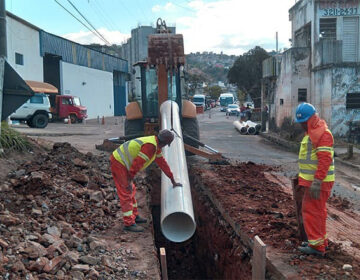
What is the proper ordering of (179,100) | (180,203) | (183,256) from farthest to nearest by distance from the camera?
(179,100) → (183,256) → (180,203)

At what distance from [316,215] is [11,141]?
5971 mm

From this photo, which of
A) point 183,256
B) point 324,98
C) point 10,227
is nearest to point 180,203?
point 10,227

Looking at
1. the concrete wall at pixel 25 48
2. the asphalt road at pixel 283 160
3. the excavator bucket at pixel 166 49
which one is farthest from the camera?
the concrete wall at pixel 25 48

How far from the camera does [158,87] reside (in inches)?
395

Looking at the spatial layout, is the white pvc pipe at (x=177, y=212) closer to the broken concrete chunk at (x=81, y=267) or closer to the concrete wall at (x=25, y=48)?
the broken concrete chunk at (x=81, y=267)

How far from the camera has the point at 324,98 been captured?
1823cm

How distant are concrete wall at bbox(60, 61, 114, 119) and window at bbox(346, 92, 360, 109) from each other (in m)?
22.7

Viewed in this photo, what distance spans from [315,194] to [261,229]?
1.61 metres

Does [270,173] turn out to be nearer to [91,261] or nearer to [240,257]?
[240,257]

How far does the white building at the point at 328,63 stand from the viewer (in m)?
17.7

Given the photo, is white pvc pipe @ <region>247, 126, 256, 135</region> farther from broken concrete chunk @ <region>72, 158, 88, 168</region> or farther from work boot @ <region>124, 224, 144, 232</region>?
work boot @ <region>124, 224, 144, 232</region>

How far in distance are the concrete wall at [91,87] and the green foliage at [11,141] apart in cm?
2565

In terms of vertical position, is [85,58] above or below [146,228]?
above

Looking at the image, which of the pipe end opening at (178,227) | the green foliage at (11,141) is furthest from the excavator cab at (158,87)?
the pipe end opening at (178,227)
